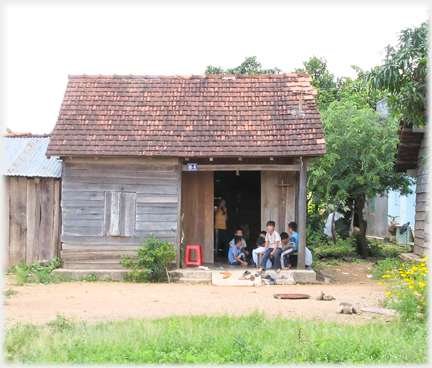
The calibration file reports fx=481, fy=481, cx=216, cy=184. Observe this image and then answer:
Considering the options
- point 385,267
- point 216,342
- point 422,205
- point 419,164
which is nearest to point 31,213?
point 216,342

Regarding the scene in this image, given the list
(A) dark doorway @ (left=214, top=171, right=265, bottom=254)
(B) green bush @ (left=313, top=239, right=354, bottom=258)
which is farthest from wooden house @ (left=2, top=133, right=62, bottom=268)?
(B) green bush @ (left=313, top=239, right=354, bottom=258)

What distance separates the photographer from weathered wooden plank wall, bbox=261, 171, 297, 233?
13.3 m

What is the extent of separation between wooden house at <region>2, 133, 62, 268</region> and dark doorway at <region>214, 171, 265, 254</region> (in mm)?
6787

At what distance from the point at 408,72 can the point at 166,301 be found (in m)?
7.56

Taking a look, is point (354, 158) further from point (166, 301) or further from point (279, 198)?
point (166, 301)

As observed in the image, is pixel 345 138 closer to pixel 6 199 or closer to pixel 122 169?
pixel 122 169

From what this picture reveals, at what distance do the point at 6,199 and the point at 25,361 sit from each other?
25.8 ft

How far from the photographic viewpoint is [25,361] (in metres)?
5.79

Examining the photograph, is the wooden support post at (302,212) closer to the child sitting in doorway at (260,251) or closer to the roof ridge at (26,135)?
the child sitting in doorway at (260,251)

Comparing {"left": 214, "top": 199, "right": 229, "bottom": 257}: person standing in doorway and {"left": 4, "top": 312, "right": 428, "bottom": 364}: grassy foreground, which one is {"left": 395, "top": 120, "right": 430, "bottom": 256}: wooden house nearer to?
{"left": 214, "top": 199, "right": 229, "bottom": 257}: person standing in doorway

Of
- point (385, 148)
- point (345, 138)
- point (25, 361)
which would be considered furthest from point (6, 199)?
point (385, 148)

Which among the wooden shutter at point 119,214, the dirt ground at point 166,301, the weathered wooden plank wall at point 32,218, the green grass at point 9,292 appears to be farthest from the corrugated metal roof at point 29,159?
the green grass at point 9,292

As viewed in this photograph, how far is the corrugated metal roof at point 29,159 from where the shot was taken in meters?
12.7

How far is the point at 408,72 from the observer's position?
11.2 meters
